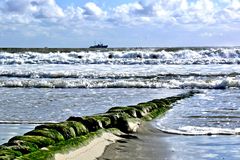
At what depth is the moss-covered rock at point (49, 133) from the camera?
8.88 m

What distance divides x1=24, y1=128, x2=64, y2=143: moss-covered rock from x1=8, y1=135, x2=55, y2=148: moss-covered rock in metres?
0.19

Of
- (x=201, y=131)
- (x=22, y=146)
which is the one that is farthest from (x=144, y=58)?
(x=22, y=146)

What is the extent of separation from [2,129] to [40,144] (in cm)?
390

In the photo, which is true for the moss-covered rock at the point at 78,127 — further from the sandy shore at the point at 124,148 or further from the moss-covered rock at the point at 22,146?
the moss-covered rock at the point at 22,146

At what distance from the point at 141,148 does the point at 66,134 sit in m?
1.47

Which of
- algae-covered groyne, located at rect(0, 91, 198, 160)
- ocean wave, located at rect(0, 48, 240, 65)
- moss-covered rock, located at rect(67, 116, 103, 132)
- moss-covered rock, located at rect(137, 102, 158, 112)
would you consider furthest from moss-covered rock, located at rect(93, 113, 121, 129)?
ocean wave, located at rect(0, 48, 240, 65)

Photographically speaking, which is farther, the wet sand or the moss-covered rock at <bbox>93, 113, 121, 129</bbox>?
the moss-covered rock at <bbox>93, 113, 121, 129</bbox>

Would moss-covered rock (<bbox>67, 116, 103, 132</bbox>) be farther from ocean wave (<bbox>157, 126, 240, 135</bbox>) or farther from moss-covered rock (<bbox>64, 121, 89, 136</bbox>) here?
ocean wave (<bbox>157, 126, 240, 135</bbox>)

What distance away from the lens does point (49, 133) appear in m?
9.02

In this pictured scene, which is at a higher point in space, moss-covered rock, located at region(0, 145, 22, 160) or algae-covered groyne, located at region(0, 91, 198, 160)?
moss-covered rock, located at region(0, 145, 22, 160)

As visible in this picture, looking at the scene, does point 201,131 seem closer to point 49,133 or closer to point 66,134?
point 66,134

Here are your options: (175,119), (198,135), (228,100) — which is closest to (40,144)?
(198,135)

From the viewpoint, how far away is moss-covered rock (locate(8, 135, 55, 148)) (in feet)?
26.7

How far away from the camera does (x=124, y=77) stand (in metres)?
33.7
